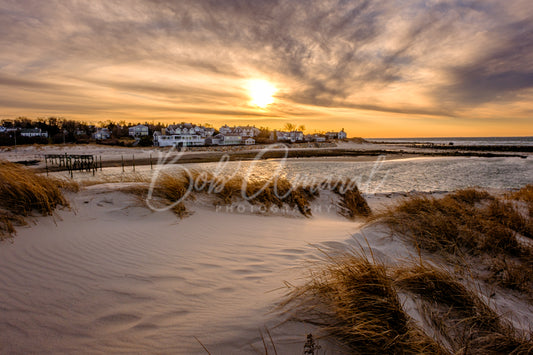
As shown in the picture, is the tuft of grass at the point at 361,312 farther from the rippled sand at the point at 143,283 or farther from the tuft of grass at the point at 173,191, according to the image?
the tuft of grass at the point at 173,191

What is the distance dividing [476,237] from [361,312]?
4007mm

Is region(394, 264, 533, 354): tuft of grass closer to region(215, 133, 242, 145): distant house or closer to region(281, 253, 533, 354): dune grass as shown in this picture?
region(281, 253, 533, 354): dune grass

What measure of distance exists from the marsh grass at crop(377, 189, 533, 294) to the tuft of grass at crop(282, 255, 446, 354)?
188 centimetres

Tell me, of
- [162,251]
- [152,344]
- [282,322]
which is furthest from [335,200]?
[152,344]

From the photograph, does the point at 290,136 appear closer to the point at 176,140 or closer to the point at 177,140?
the point at 177,140

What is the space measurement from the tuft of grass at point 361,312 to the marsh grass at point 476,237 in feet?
6.17

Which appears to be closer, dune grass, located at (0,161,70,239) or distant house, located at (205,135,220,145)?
dune grass, located at (0,161,70,239)

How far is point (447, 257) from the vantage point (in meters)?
3.86

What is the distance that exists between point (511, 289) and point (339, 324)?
2942 millimetres

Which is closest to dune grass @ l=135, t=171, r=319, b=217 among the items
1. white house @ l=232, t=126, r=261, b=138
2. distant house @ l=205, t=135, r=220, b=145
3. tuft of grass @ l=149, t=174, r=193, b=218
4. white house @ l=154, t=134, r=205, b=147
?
tuft of grass @ l=149, t=174, r=193, b=218

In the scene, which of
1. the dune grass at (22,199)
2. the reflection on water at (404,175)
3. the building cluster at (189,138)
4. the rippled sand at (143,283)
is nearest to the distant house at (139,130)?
the building cluster at (189,138)

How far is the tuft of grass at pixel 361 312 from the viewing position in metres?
1.71

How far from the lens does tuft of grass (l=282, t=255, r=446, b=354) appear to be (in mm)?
1714

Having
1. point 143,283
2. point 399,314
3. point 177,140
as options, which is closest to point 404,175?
point 399,314
